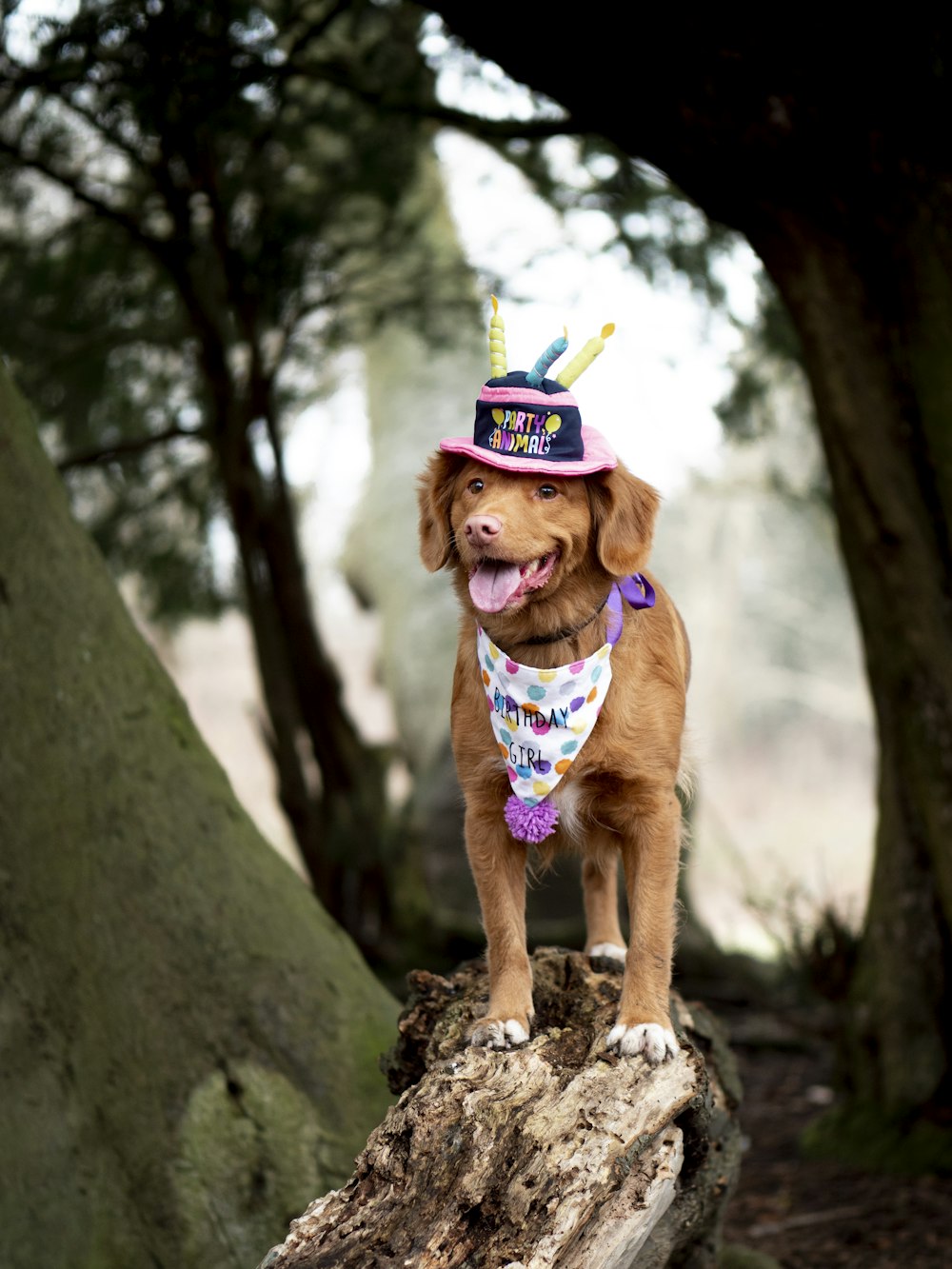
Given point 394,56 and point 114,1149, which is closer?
point 114,1149

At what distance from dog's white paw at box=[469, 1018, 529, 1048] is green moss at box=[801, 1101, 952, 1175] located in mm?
3205

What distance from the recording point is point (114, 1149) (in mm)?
3764

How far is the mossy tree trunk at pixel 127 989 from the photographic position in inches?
146

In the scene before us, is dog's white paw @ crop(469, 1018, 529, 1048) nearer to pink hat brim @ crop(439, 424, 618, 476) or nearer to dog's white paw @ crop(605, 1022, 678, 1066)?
dog's white paw @ crop(605, 1022, 678, 1066)

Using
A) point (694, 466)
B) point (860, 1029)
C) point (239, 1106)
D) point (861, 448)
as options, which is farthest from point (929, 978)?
point (694, 466)

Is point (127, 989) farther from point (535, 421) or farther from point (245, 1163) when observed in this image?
point (535, 421)

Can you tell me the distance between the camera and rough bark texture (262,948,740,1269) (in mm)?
2576

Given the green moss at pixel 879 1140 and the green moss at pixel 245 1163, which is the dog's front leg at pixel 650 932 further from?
the green moss at pixel 879 1140

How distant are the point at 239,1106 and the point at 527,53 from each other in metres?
3.79

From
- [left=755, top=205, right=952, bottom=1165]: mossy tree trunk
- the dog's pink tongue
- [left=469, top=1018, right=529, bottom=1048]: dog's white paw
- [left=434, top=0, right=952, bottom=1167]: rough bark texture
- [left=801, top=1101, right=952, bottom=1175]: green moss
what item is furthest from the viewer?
[left=801, top=1101, right=952, bottom=1175]: green moss

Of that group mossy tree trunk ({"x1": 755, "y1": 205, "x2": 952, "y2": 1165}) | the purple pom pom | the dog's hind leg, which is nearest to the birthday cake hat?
the purple pom pom

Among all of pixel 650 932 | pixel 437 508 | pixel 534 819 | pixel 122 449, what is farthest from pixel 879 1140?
pixel 122 449

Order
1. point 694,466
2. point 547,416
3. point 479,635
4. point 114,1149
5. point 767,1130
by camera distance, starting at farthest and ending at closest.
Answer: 1. point 694,466
2. point 767,1130
3. point 114,1149
4. point 479,635
5. point 547,416

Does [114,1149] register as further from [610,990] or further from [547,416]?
[547,416]
